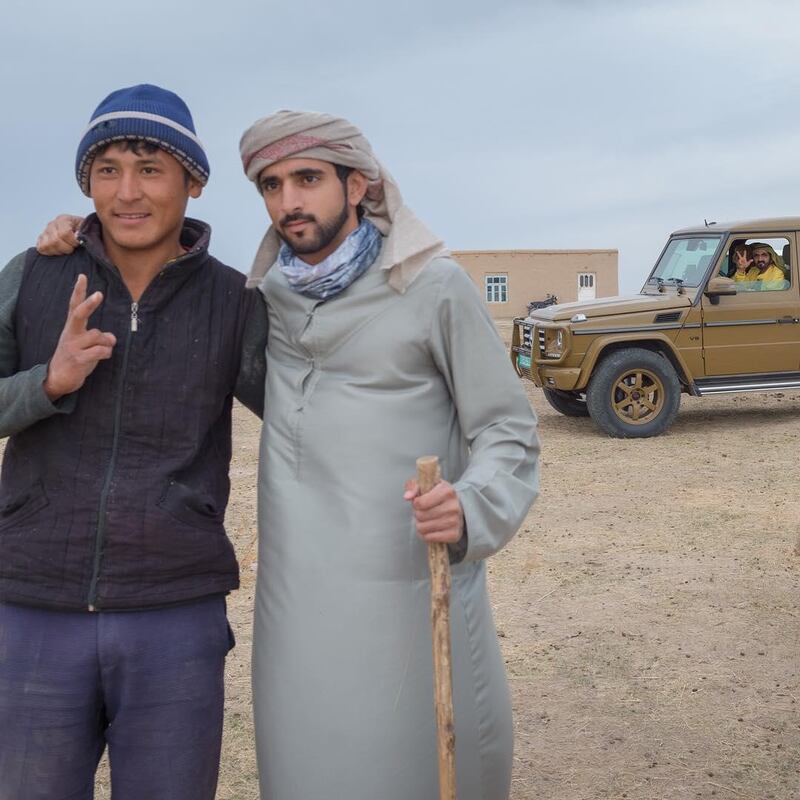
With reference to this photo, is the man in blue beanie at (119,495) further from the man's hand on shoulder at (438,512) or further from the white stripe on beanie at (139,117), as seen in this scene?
the man's hand on shoulder at (438,512)

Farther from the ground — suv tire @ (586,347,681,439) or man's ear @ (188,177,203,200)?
man's ear @ (188,177,203,200)

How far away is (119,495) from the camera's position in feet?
7.52

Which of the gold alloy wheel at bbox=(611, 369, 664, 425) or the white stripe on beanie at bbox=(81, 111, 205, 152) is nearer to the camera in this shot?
the white stripe on beanie at bbox=(81, 111, 205, 152)

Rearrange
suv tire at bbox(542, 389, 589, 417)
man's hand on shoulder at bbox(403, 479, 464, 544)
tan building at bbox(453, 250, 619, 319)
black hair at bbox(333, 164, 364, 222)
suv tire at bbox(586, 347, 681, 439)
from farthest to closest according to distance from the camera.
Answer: tan building at bbox(453, 250, 619, 319), suv tire at bbox(542, 389, 589, 417), suv tire at bbox(586, 347, 681, 439), black hair at bbox(333, 164, 364, 222), man's hand on shoulder at bbox(403, 479, 464, 544)

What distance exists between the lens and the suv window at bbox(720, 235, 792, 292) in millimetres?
11641

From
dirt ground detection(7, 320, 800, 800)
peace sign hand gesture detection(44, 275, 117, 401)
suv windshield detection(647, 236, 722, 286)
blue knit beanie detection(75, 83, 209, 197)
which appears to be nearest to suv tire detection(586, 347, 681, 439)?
suv windshield detection(647, 236, 722, 286)

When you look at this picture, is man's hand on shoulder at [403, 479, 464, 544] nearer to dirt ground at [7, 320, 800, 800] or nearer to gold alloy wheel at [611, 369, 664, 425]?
dirt ground at [7, 320, 800, 800]

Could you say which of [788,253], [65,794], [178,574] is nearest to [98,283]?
[178,574]

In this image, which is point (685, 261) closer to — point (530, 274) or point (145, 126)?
point (145, 126)

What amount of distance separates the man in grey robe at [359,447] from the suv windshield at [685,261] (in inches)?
379

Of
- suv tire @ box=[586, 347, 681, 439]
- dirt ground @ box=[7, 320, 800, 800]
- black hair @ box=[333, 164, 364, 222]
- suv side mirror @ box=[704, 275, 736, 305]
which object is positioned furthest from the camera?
suv side mirror @ box=[704, 275, 736, 305]

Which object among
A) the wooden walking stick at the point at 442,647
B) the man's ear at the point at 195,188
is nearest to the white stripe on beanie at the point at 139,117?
the man's ear at the point at 195,188

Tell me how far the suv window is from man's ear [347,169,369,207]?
9.72m

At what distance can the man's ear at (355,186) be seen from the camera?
2.45 meters
